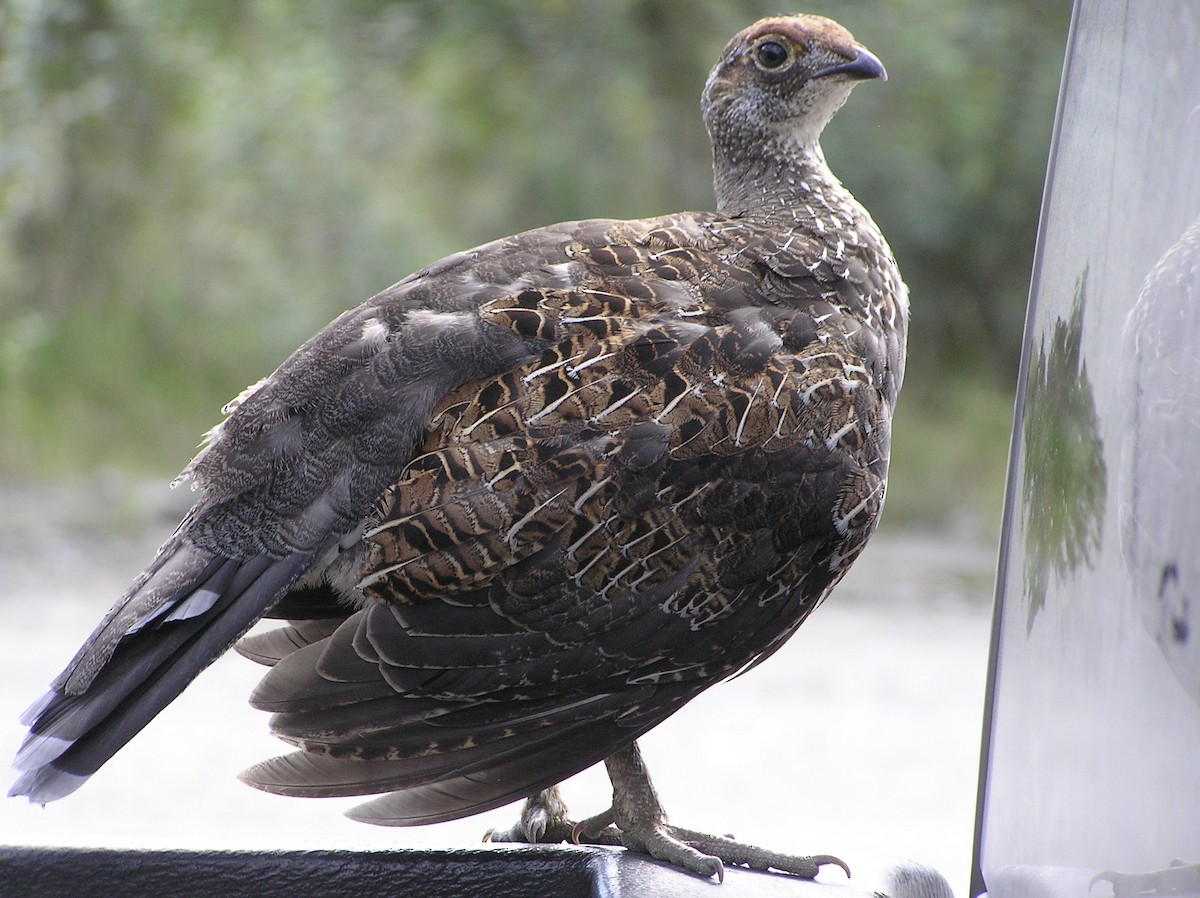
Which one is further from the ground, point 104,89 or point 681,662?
point 104,89

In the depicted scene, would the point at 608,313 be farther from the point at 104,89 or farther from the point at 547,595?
the point at 104,89

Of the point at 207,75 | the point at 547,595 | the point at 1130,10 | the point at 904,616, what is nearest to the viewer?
the point at 1130,10

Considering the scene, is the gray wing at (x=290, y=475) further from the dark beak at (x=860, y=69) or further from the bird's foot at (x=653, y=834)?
the dark beak at (x=860, y=69)

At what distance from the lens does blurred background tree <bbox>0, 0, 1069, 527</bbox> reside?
7961 mm

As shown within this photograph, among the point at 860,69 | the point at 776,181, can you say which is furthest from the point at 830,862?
the point at 860,69

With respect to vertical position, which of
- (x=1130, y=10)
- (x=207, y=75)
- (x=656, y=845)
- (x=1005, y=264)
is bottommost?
(x=656, y=845)

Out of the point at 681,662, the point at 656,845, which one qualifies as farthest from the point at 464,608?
the point at 656,845

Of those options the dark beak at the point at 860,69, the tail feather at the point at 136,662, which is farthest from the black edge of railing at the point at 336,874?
the dark beak at the point at 860,69

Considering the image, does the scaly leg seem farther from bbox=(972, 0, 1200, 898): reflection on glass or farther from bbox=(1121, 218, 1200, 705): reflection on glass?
bbox=(1121, 218, 1200, 705): reflection on glass

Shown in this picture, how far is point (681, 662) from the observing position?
192cm

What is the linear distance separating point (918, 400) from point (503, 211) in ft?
8.68

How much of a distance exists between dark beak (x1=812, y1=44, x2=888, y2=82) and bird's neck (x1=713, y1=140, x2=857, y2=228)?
5.5 inches

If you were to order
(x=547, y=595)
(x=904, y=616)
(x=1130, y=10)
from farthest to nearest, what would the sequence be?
(x=904, y=616), (x=547, y=595), (x=1130, y=10)

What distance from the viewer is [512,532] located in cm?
187
